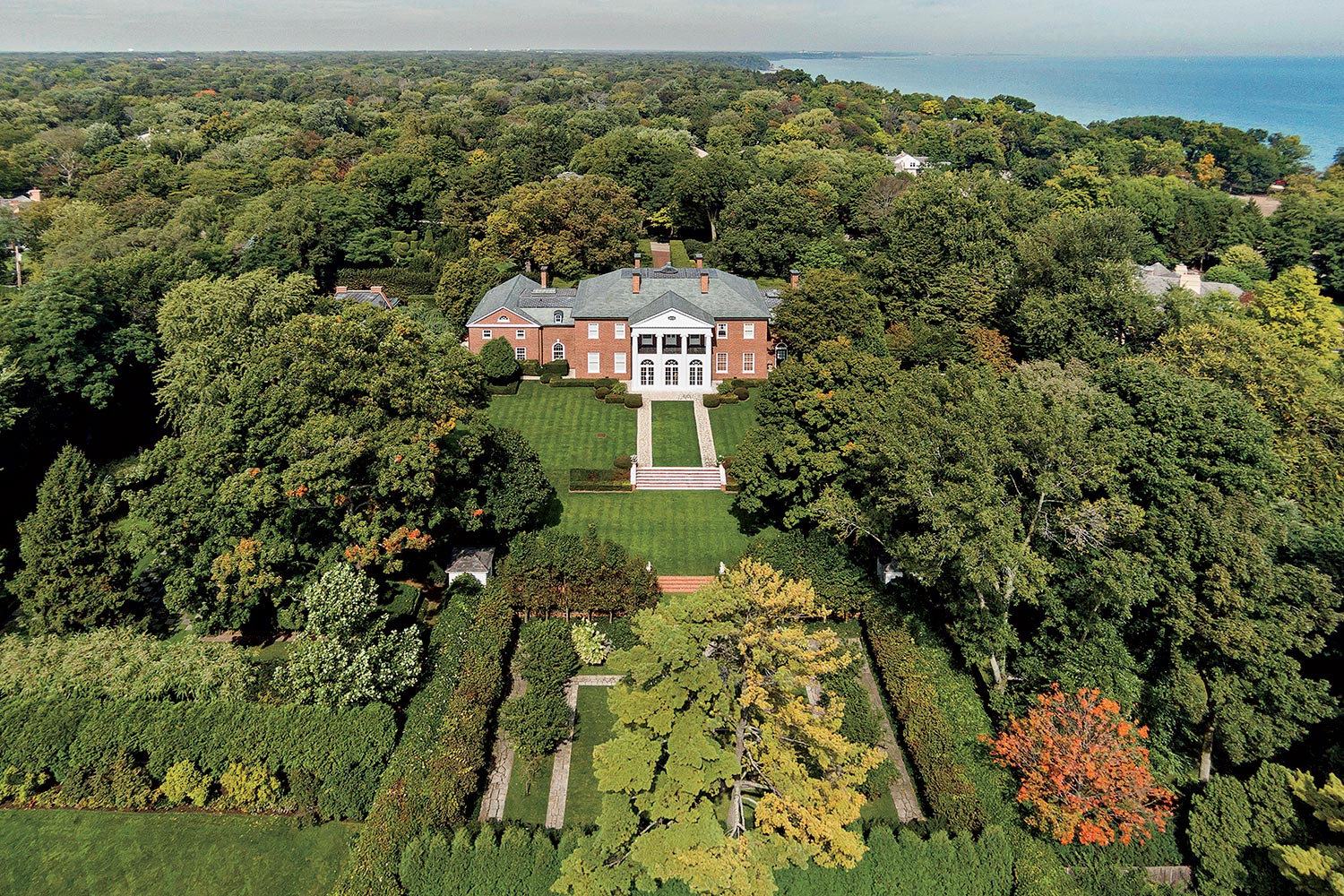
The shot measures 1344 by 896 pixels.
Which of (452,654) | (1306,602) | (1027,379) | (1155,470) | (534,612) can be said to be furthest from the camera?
(1027,379)

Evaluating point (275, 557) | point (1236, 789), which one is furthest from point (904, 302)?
point (275, 557)

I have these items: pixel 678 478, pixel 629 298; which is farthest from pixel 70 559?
pixel 629 298

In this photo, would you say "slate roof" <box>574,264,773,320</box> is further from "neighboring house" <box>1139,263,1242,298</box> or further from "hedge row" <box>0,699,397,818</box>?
"hedge row" <box>0,699,397,818</box>

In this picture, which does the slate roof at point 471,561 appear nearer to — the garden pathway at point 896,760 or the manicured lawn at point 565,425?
the manicured lawn at point 565,425

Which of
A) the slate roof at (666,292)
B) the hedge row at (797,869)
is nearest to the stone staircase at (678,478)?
the slate roof at (666,292)

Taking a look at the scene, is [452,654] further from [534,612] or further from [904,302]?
[904,302]

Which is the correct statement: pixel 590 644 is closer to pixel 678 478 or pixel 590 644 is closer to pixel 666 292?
pixel 678 478

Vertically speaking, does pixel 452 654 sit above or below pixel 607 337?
below

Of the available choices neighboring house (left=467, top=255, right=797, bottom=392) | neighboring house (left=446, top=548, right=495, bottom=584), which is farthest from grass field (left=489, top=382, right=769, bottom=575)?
neighboring house (left=446, top=548, right=495, bottom=584)

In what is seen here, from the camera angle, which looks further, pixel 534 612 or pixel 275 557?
pixel 534 612
